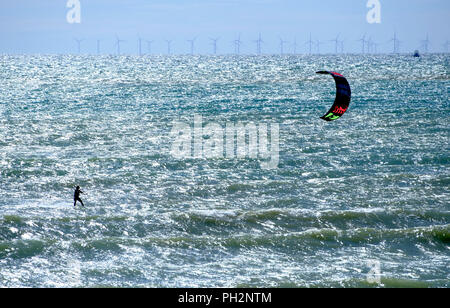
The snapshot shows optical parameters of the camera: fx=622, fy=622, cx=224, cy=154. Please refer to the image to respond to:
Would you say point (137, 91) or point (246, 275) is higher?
point (137, 91)

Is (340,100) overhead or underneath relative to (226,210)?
overhead

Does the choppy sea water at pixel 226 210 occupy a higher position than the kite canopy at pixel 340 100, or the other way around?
the kite canopy at pixel 340 100

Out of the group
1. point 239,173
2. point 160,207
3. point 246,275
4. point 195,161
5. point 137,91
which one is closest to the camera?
point 246,275

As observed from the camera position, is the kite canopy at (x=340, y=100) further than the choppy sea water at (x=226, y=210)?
Yes

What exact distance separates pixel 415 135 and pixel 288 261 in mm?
24483

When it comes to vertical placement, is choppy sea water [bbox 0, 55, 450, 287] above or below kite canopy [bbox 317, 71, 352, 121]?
below

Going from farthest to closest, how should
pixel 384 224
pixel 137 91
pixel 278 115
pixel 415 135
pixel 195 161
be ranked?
1. pixel 137 91
2. pixel 278 115
3. pixel 415 135
4. pixel 195 161
5. pixel 384 224

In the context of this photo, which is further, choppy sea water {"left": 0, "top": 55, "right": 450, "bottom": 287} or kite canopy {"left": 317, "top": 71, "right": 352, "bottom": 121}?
kite canopy {"left": 317, "top": 71, "right": 352, "bottom": 121}

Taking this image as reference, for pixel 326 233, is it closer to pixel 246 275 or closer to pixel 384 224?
pixel 384 224

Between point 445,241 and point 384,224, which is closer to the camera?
point 445,241

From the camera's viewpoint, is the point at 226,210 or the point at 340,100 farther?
the point at 340,100

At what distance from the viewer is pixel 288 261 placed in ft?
63.5

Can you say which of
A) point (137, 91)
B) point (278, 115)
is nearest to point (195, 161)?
point (278, 115)
